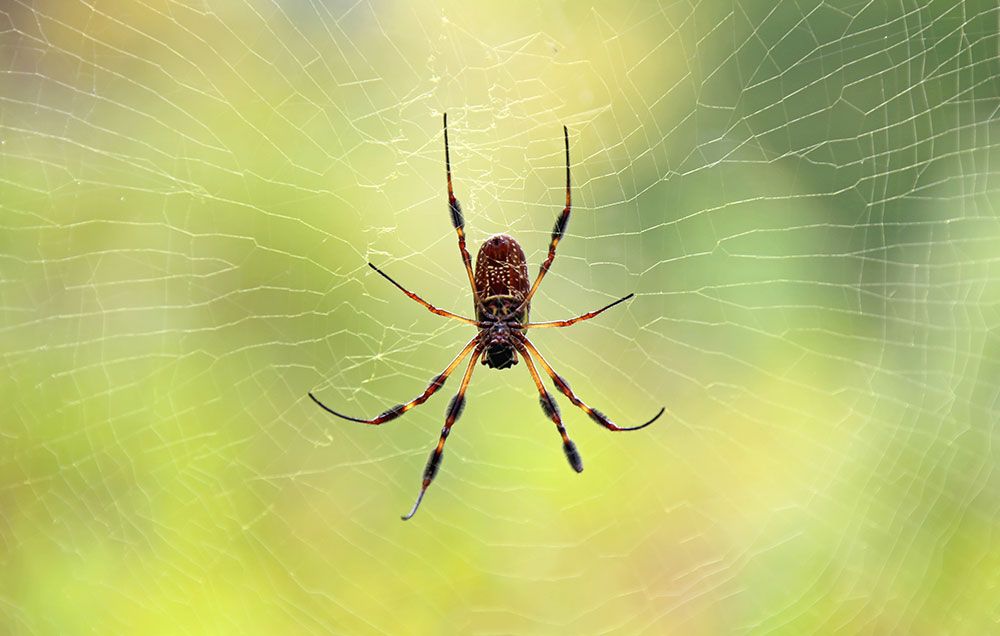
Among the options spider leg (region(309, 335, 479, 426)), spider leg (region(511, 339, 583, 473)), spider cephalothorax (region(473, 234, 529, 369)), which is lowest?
spider leg (region(511, 339, 583, 473))

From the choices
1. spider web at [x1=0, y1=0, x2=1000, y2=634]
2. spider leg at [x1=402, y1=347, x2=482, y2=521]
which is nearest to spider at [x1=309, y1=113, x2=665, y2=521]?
spider leg at [x1=402, y1=347, x2=482, y2=521]

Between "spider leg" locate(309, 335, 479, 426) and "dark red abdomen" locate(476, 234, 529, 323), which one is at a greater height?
"dark red abdomen" locate(476, 234, 529, 323)

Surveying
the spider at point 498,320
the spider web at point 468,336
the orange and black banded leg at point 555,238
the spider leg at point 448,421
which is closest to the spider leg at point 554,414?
the spider at point 498,320

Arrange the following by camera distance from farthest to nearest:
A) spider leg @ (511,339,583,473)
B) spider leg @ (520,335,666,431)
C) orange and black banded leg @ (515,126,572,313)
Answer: spider leg @ (520,335,666,431)
spider leg @ (511,339,583,473)
orange and black banded leg @ (515,126,572,313)

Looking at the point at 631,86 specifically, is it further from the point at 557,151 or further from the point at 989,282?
the point at 989,282

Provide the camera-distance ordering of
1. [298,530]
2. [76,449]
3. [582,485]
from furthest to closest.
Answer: [582,485] → [298,530] → [76,449]

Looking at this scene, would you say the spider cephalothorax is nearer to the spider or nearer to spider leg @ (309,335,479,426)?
the spider

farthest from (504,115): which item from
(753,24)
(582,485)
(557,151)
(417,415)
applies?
(753,24)
